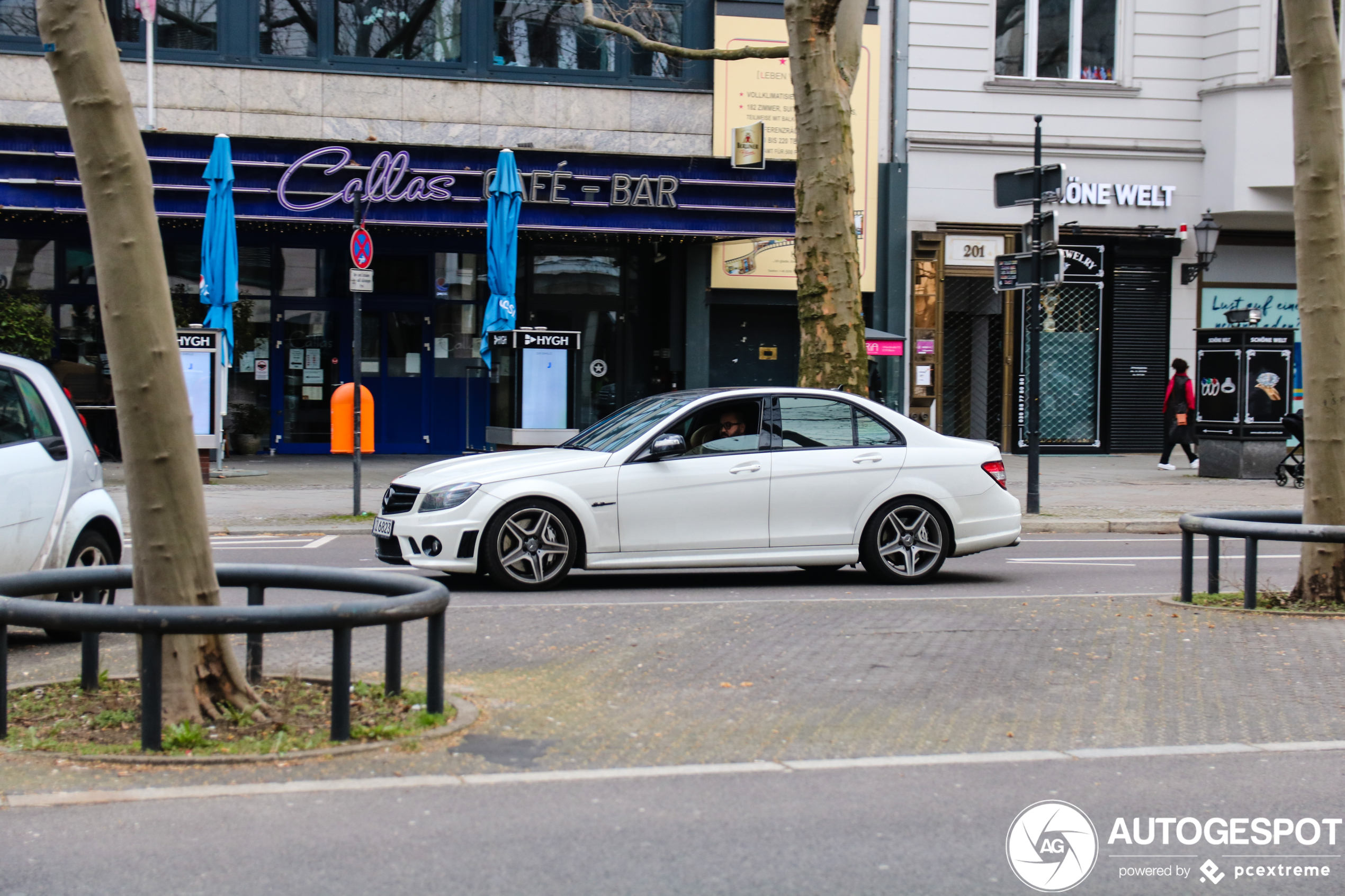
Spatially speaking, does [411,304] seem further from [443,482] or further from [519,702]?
[519,702]

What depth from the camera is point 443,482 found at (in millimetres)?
10039

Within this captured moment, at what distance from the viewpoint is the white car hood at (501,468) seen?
10.0m

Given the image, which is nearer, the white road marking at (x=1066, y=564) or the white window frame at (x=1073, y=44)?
the white road marking at (x=1066, y=564)

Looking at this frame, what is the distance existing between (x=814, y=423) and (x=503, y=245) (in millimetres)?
9276

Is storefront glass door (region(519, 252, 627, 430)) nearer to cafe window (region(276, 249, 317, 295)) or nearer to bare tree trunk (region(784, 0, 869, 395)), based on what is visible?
cafe window (region(276, 249, 317, 295))

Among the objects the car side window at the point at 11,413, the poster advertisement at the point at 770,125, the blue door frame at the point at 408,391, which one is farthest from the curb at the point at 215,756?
the blue door frame at the point at 408,391

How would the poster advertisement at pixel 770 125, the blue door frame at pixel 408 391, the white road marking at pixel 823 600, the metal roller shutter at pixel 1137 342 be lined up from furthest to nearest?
the metal roller shutter at pixel 1137 342, the blue door frame at pixel 408 391, the poster advertisement at pixel 770 125, the white road marking at pixel 823 600

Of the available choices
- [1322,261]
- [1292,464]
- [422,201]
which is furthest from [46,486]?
[1292,464]

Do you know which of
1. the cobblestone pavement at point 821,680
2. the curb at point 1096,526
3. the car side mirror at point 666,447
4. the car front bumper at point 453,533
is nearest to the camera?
the cobblestone pavement at point 821,680

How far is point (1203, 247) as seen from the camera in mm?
24734

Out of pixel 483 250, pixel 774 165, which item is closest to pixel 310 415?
pixel 483 250

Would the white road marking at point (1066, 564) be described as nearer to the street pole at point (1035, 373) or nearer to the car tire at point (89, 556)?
the street pole at point (1035, 373)

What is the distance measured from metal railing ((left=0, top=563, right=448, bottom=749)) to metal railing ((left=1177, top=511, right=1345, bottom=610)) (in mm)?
5563

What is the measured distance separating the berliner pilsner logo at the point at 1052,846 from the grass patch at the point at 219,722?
242 centimetres
